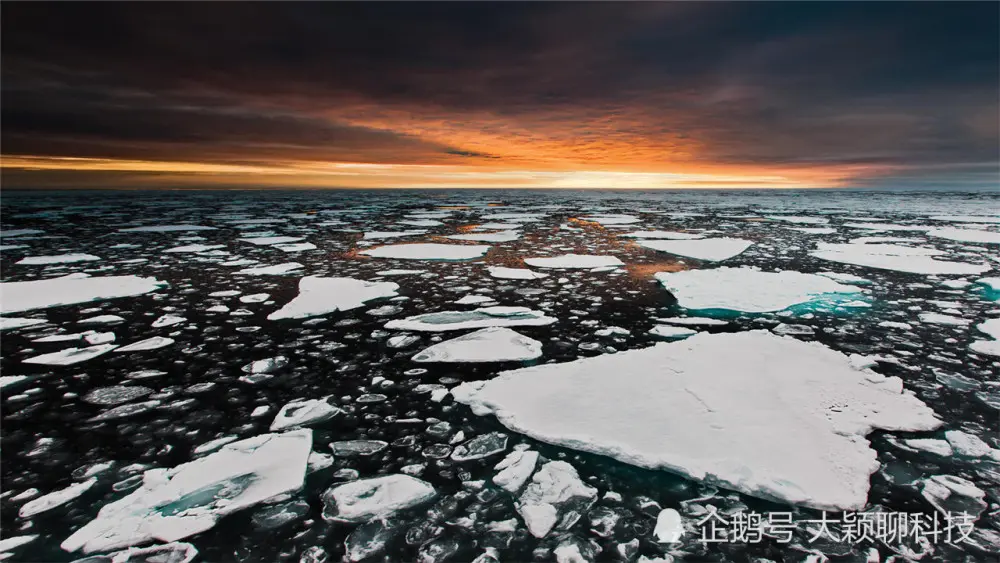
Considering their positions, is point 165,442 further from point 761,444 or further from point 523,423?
point 761,444

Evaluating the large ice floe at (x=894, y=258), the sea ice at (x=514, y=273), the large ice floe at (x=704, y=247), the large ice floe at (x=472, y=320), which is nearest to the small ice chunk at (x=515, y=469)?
the large ice floe at (x=472, y=320)

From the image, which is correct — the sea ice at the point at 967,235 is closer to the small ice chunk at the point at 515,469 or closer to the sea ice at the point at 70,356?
the small ice chunk at the point at 515,469

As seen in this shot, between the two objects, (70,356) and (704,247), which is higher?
(704,247)

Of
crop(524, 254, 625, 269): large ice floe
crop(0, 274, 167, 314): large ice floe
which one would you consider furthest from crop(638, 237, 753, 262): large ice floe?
crop(0, 274, 167, 314): large ice floe

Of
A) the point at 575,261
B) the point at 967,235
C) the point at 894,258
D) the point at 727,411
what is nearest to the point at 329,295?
the point at 575,261

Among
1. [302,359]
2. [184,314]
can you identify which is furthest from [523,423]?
[184,314]

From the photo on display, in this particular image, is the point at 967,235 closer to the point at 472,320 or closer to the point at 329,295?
the point at 472,320
